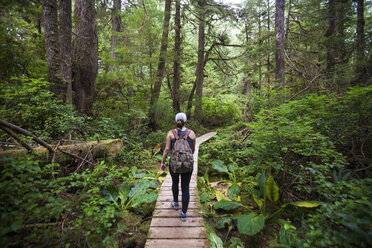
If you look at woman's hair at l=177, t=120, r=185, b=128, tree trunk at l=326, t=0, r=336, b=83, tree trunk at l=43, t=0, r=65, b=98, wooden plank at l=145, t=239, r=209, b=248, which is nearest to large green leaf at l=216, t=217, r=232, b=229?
wooden plank at l=145, t=239, r=209, b=248

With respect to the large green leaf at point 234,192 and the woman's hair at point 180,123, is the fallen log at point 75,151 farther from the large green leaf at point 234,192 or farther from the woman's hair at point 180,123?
the large green leaf at point 234,192

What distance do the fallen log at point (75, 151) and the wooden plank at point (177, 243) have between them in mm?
2623

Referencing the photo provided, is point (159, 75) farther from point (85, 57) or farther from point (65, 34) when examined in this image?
point (65, 34)

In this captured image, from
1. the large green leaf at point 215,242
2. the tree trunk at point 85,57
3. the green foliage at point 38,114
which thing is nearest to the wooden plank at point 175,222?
the large green leaf at point 215,242

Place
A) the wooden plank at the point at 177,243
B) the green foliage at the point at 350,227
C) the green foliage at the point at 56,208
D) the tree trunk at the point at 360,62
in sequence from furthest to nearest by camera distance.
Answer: the tree trunk at the point at 360,62 < the wooden plank at the point at 177,243 < the green foliage at the point at 56,208 < the green foliage at the point at 350,227

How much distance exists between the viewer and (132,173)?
477 centimetres

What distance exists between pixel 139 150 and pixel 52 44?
4.67 meters

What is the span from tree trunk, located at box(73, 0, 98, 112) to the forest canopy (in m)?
0.04

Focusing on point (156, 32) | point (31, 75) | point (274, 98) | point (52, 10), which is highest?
point (156, 32)

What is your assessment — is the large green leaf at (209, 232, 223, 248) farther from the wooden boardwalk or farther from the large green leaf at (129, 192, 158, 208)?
the large green leaf at (129, 192, 158, 208)

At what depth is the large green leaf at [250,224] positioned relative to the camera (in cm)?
293

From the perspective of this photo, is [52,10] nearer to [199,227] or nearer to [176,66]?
[176,66]

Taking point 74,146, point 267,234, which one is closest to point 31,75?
point 74,146

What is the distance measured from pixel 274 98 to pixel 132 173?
578cm
